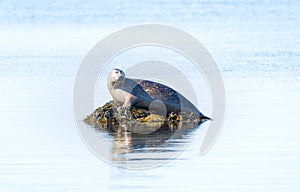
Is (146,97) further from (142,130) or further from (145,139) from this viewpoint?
(145,139)

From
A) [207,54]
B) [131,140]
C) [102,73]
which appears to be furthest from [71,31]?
[131,140]

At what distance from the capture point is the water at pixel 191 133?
1004cm

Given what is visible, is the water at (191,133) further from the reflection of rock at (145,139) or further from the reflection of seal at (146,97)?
the reflection of seal at (146,97)

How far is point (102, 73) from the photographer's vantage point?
1878 cm

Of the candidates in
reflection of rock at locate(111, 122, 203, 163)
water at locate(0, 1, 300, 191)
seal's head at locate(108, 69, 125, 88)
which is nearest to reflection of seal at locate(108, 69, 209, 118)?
seal's head at locate(108, 69, 125, 88)

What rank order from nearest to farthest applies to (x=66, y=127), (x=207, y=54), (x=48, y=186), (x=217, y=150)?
(x=48, y=186)
(x=217, y=150)
(x=66, y=127)
(x=207, y=54)

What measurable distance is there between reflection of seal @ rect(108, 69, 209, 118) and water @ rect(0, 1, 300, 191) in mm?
685

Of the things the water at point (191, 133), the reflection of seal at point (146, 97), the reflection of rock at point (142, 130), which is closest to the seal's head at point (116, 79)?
the reflection of seal at point (146, 97)

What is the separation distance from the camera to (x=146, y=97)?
14.3 metres

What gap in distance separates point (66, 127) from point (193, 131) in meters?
1.69

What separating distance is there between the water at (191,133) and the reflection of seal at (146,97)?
0.68 metres

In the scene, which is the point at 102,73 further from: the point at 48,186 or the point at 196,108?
the point at 48,186

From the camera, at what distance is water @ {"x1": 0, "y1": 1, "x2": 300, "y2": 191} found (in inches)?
395

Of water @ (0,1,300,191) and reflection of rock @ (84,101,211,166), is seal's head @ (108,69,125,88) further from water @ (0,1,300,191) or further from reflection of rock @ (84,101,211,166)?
water @ (0,1,300,191)
